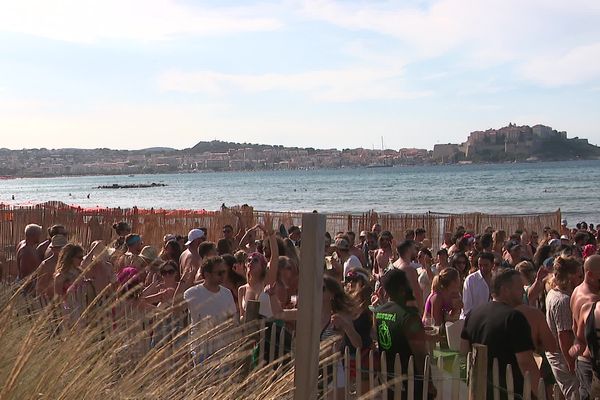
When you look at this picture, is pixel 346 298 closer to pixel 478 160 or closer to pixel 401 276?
pixel 401 276

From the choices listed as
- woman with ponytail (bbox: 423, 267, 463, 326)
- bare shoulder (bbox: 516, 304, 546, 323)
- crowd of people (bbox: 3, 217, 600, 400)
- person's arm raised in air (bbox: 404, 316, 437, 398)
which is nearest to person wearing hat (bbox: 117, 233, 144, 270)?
crowd of people (bbox: 3, 217, 600, 400)

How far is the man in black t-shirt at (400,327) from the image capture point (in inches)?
219

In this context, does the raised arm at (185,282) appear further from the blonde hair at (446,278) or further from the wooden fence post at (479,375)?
the wooden fence post at (479,375)

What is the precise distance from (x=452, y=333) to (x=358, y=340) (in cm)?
213

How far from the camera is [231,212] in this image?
21.2 metres

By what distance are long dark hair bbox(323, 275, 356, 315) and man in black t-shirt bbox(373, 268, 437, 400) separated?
0.78 feet

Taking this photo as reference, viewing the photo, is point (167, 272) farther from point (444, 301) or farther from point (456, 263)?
point (456, 263)

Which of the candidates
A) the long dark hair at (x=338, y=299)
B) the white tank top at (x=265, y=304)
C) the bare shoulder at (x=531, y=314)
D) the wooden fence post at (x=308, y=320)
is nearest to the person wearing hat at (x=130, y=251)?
the white tank top at (x=265, y=304)

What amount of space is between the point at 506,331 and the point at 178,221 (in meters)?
15.9

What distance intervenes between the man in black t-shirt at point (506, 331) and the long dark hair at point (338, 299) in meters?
0.88

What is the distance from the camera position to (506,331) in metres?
5.34

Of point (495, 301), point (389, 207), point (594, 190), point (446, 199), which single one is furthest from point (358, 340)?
point (594, 190)

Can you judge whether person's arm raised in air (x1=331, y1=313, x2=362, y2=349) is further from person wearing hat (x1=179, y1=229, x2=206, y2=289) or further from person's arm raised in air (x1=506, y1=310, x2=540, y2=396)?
person wearing hat (x1=179, y1=229, x2=206, y2=289)

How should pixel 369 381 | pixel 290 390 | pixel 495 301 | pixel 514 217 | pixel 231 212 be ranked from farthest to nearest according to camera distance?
1. pixel 514 217
2. pixel 231 212
3. pixel 495 301
4. pixel 369 381
5. pixel 290 390
